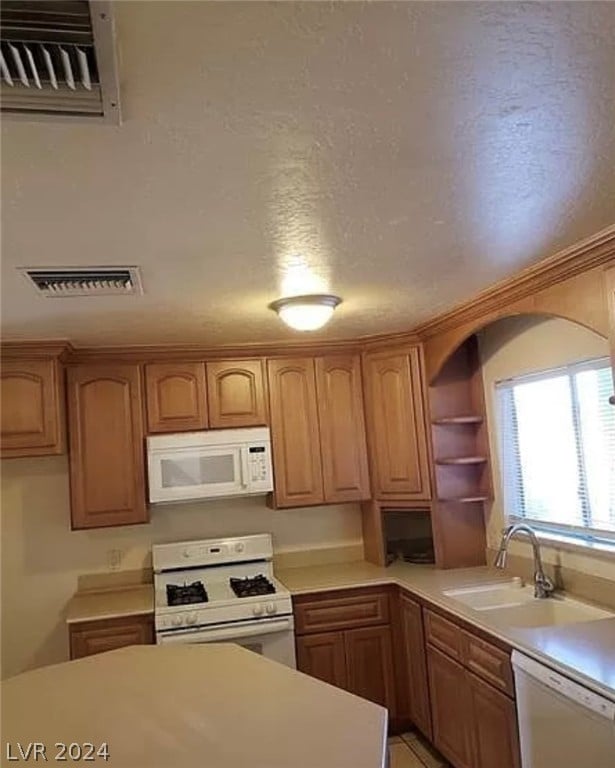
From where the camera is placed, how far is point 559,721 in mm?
2307

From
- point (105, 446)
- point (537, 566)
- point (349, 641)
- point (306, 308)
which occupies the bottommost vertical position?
point (349, 641)

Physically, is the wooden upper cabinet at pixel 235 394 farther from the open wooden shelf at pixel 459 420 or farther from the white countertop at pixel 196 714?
the white countertop at pixel 196 714

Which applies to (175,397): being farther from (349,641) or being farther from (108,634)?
(349,641)

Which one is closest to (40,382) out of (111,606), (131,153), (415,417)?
(111,606)

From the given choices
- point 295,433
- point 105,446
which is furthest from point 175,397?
point 295,433

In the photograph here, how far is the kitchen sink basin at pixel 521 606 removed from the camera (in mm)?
2982

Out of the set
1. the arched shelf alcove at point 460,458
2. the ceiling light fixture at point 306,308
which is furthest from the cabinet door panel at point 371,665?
the ceiling light fixture at point 306,308

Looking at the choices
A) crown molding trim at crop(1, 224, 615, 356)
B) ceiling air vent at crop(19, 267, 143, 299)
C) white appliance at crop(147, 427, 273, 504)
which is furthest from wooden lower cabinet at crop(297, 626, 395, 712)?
ceiling air vent at crop(19, 267, 143, 299)

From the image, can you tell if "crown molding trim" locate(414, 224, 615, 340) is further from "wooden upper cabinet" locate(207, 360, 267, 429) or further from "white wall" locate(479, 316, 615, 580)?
"wooden upper cabinet" locate(207, 360, 267, 429)

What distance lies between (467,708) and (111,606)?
6.09 ft

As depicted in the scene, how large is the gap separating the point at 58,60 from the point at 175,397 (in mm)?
2944

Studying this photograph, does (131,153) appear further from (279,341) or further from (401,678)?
(401,678)

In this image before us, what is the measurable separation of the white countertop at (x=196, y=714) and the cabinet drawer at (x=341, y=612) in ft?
4.33

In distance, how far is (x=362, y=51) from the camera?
1.12 meters
